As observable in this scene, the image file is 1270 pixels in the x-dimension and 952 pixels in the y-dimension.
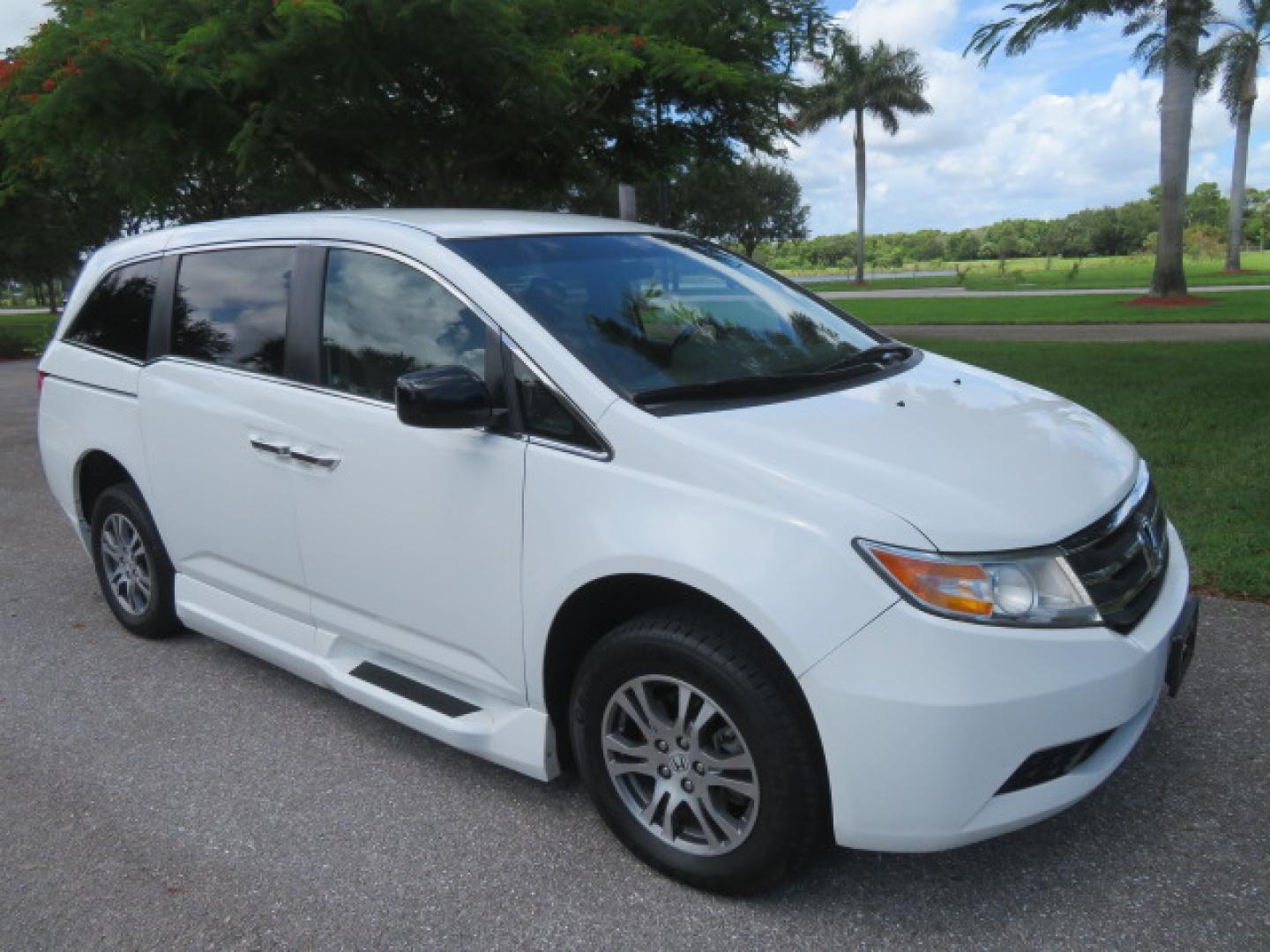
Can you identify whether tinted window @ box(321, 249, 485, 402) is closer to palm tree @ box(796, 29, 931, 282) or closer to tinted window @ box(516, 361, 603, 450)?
tinted window @ box(516, 361, 603, 450)

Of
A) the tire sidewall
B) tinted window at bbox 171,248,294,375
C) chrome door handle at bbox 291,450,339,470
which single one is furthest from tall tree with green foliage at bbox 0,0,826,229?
the tire sidewall

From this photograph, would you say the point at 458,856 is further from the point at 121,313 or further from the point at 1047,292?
the point at 1047,292

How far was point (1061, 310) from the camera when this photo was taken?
2148 cm

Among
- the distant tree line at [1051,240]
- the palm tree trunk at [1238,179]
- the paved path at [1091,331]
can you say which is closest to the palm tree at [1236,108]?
the palm tree trunk at [1238,179]

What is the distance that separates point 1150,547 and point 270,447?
2.68 metres

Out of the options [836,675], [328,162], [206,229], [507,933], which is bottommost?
[507,933]

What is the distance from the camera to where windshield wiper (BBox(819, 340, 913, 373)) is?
3380 millimetres

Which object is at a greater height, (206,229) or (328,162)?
(328,162)

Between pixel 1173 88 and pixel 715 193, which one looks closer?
pixel 1173 88

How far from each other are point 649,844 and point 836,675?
0.79 metres

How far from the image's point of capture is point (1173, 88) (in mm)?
21234

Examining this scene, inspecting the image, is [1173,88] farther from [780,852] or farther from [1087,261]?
[1087,261]

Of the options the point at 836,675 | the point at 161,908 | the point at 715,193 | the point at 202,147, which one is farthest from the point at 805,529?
the point at 715,193

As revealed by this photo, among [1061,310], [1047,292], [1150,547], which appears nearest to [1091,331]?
[1061,310]
